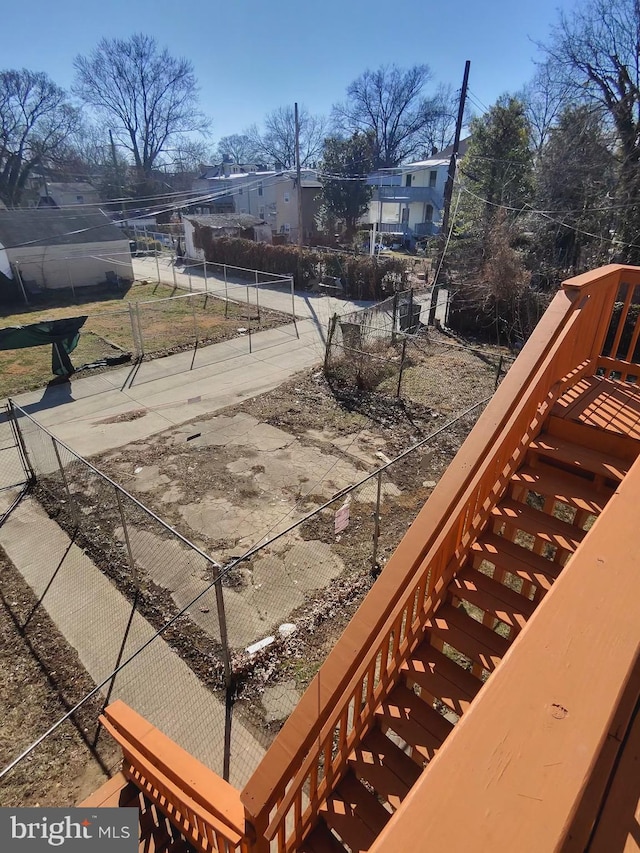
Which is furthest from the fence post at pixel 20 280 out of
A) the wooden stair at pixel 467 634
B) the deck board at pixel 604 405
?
the wooden stair at pixel 467 634

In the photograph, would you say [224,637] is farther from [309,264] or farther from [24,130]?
[24,130]

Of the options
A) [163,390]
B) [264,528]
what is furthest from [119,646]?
[163,390]

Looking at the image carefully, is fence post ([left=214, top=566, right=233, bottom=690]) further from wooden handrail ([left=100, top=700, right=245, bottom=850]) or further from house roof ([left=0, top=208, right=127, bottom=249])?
house roof ([left=0, top=208, right=127, bottom=249])

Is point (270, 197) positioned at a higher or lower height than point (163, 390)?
higher

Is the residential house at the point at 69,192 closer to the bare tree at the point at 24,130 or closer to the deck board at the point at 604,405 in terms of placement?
the bare tree at the point at 24,130

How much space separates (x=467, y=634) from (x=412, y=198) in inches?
1559

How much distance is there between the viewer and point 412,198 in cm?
3684

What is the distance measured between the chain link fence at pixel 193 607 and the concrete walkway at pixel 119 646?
0.01 m

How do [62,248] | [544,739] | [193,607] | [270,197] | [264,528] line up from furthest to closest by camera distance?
[270,197] < [62,248] < [264,528] < [193,607] < [544,739]

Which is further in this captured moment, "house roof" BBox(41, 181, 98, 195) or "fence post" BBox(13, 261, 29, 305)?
"house roof" BBox(41, 181, 98, 195)

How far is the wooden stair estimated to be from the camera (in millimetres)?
2736

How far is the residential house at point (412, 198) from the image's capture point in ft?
121

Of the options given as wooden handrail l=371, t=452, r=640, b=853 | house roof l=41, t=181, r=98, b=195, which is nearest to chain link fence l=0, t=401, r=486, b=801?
wooden handrail l=371, t=452, r=640, b=853

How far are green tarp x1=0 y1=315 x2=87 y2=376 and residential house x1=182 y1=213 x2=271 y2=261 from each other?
19.8m
